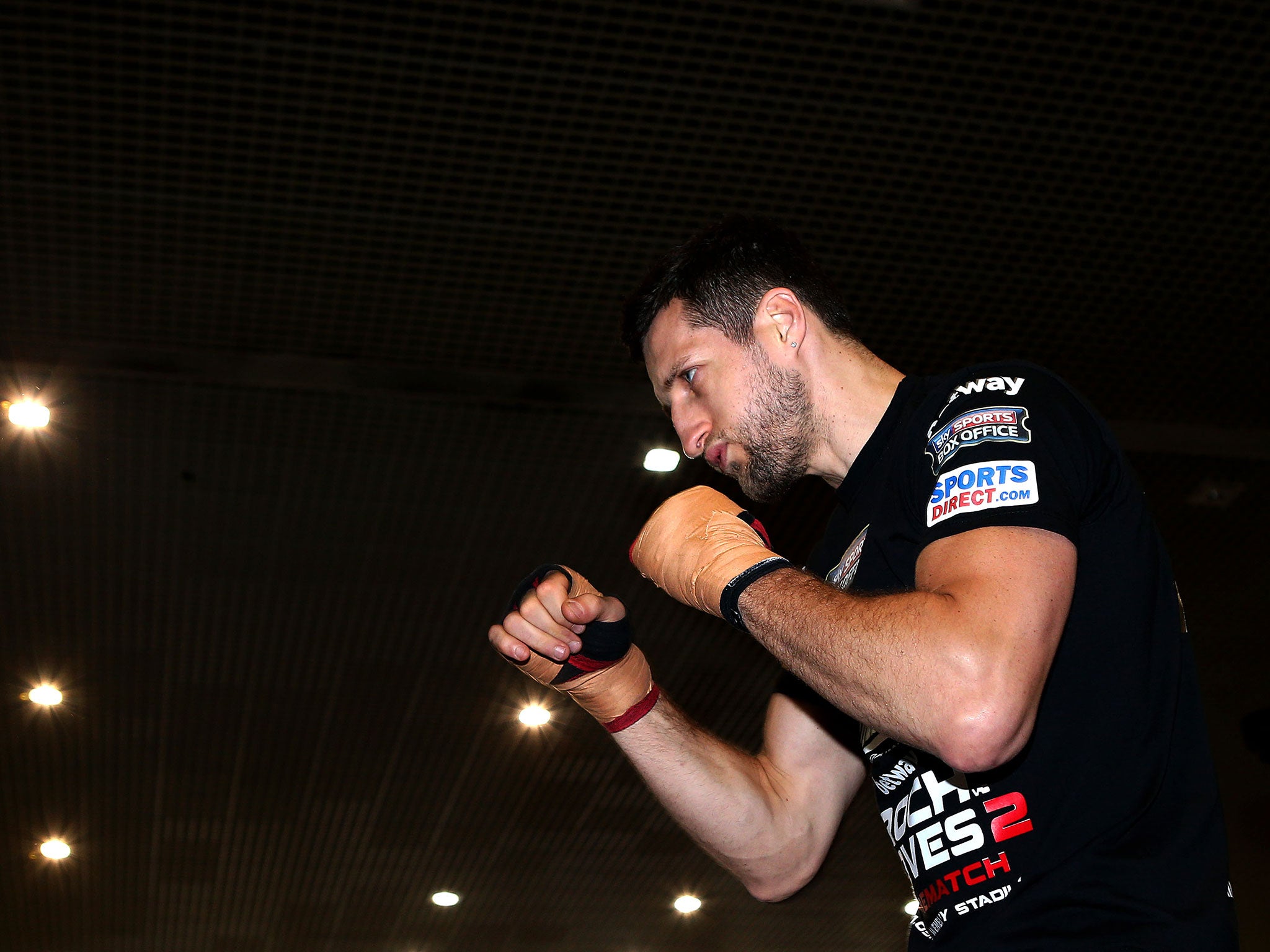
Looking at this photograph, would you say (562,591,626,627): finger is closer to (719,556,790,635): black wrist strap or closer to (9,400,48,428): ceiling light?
(719,556,790,635): black wrist strap

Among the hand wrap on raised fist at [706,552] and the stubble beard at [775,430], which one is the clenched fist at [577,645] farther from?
the stubble beard at [775,430]

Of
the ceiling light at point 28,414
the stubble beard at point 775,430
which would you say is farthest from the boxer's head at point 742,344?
the ceiling light at point 28,414

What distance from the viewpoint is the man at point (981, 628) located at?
121 centimetres

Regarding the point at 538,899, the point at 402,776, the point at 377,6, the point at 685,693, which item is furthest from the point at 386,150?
the point at 538,899

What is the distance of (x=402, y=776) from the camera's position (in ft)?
19.2

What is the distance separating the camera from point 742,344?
1.79 m

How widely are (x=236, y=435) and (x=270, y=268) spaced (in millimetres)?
756

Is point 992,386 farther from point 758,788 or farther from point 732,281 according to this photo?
point 758,788

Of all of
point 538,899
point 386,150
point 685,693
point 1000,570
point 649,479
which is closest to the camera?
point 1000,570

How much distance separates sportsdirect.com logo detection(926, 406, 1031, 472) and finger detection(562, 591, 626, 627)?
21.5 inches

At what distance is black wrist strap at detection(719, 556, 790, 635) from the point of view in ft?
4.63

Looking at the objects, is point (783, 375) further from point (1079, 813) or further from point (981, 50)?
point (981, 50)

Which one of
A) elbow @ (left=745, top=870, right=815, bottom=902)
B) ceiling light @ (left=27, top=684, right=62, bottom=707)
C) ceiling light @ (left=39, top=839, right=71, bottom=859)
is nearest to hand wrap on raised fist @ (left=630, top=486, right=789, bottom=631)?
elbow @ (left=745, top=870, right=815, bottom=902)

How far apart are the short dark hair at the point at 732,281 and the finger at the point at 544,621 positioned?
1.52 feet
